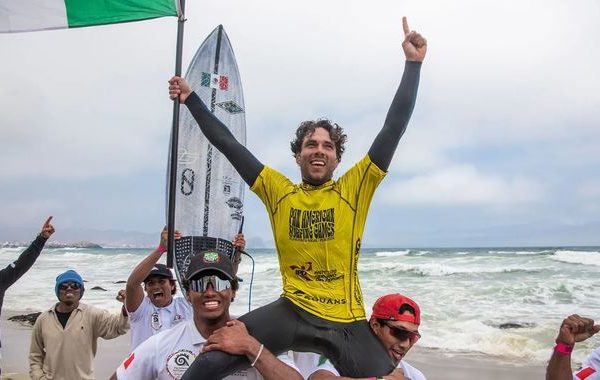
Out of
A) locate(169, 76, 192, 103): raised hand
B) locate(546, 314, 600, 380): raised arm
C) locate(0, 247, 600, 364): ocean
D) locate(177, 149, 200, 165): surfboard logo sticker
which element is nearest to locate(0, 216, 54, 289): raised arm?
locate(177, 149, 200, 165): surfboard logo sticker

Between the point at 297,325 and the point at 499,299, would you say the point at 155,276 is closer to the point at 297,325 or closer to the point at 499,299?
the point at 297,325

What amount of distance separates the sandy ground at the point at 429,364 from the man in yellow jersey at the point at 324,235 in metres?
6.24

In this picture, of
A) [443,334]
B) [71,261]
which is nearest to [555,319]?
[443,334]

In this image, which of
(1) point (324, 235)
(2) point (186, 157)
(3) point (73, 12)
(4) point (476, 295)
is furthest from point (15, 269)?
(4) point (476, 295)

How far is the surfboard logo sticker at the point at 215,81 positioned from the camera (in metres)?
6.10

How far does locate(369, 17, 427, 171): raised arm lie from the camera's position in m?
3.08

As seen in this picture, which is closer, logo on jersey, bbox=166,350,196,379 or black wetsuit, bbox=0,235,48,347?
logo on jersey, bbox=166,350,196,379

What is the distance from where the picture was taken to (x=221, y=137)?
339cm

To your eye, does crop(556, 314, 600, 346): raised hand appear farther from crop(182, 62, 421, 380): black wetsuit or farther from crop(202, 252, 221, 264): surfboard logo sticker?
crop(202, 252, 221, 264): surfboard logo sticker

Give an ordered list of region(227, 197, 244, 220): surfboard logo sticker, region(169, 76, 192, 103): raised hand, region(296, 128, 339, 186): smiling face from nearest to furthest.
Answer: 1. region(296, 128, 339, 186): smiling face
2. region(169, 76, 192, 103): raised hand
3. region(227, 197, 244, 220): surfboard logo sticker

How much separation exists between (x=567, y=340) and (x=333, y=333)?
1.26 m

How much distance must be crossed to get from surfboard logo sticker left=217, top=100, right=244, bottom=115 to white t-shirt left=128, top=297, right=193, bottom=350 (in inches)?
84.2

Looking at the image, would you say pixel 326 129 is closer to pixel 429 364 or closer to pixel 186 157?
pixel 186 157

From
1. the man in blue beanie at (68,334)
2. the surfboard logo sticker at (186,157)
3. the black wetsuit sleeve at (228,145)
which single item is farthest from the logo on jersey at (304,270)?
the surfboard logo sticker at (186,157)
